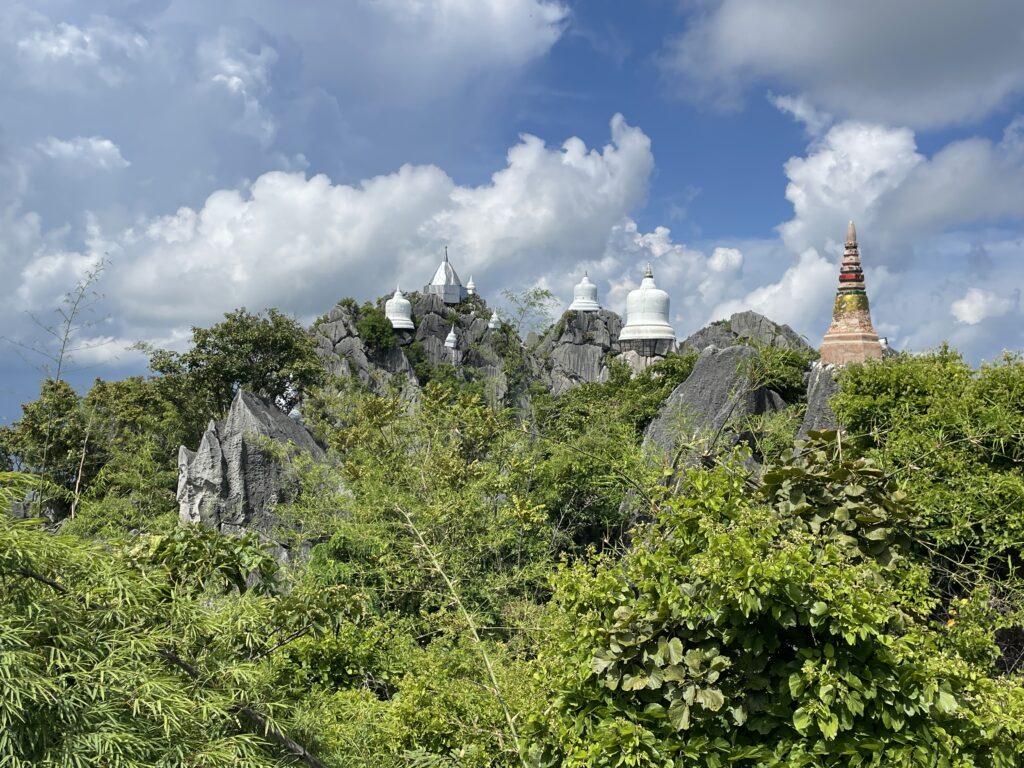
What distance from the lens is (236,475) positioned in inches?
424

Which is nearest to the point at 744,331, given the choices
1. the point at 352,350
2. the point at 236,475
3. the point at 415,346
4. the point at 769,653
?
the point at 415,346

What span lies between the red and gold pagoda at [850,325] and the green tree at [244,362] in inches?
415

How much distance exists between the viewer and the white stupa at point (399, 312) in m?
32.0

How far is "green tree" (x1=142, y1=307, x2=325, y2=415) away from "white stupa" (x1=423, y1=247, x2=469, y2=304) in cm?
2181

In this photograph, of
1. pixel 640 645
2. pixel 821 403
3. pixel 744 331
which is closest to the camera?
pixel 640 645

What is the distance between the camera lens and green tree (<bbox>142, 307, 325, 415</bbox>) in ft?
53.9

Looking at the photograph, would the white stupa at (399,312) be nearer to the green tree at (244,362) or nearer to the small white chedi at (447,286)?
the small white chedi at (447,286)

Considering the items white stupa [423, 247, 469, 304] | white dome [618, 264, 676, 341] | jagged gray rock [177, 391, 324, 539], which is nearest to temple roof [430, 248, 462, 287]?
white stupa [423, 247, 469, 304]

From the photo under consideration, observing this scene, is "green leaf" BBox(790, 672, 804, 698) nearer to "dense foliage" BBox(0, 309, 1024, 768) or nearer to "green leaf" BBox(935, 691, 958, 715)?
"dense foliage" BBox(0, 309, 1024, 768)

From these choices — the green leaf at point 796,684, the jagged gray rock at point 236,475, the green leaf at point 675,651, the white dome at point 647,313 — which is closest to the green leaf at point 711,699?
the green leaf at point 675,651

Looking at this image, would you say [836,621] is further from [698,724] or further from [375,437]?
[375,437]

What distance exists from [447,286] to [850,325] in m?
29.8

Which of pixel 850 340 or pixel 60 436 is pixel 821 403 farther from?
pixel 60 436

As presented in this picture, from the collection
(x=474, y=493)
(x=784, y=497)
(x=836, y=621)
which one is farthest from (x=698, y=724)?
(x=474, y=493)
